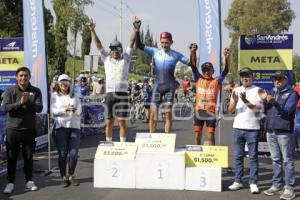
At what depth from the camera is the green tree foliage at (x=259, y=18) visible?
5978 cm

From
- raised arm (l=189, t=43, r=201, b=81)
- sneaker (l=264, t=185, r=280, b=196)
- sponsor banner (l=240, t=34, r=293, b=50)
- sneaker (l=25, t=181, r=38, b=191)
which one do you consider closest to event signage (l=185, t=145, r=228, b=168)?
sneaker (l=264, t=185, r=280, b=196)

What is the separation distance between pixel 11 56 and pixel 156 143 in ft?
15.2

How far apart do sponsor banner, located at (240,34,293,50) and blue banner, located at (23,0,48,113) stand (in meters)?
3.95

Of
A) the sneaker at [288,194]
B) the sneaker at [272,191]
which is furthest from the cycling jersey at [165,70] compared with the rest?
the sneaker at [288,194]

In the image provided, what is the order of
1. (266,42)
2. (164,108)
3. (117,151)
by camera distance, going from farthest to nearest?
(266,42), (164,108), (117,151)

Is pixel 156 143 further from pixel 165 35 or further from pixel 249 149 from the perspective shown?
pixel 165 35

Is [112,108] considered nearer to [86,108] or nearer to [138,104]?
[86,108]

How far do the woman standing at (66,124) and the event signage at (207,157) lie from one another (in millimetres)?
1818

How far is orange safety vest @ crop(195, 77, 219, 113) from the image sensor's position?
7672 mm

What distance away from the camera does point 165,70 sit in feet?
26.0

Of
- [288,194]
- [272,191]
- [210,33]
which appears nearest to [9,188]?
[272,191]

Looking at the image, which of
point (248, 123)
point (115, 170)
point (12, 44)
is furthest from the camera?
point (12, 44)

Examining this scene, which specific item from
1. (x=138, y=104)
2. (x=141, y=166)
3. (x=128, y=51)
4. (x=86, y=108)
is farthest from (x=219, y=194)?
(x=138, y=104)

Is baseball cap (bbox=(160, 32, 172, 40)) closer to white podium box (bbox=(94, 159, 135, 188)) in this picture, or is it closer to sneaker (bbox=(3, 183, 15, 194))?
white podium box (bbox=(94, 159, 135, 188))
